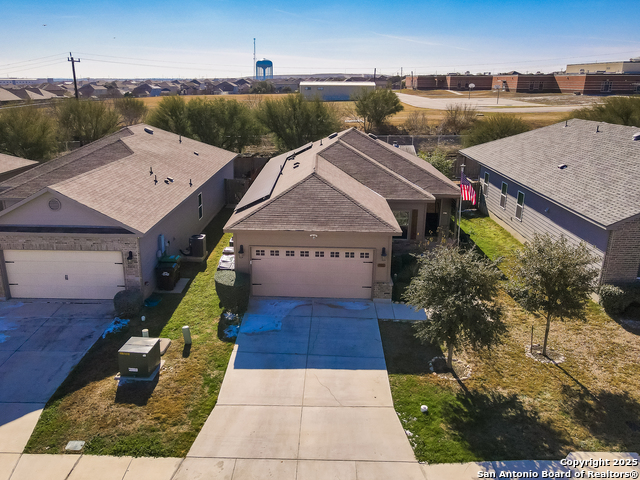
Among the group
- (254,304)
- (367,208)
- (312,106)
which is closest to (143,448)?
(254,304)

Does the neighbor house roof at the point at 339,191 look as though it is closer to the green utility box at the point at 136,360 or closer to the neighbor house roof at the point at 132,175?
the neighbor house roof at the point at 132,175

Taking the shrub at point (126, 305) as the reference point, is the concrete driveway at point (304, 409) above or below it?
below

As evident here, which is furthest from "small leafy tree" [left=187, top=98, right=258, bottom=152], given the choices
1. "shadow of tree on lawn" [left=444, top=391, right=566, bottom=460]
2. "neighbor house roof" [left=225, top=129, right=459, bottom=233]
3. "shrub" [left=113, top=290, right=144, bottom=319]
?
"shadow of tree on lawn" [left=444, top=391, right=566, bottom=460]

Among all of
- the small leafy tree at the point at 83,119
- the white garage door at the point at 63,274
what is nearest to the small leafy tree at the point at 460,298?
the white garage door at the point at 63,274

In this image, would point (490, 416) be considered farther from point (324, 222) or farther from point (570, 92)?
point (570, 92)

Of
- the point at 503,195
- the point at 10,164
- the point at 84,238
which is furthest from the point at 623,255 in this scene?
the point at 10,164

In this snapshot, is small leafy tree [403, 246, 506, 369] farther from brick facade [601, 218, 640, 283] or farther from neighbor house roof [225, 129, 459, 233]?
brick facade [601, 218, 640, 283]
